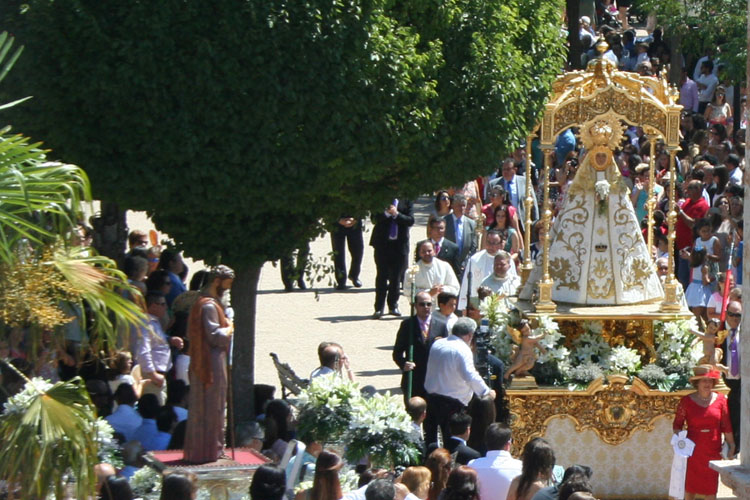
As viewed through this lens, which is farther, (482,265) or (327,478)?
(482,265)

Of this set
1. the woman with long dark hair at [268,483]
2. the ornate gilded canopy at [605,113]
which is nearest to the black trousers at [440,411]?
the ornate gilded canopy at [605,113]

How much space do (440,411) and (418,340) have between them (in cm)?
98

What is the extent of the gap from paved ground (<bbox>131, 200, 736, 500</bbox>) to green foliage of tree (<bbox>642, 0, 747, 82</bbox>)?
6.11m

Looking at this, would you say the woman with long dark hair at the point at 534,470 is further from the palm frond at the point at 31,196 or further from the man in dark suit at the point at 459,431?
the palm frond at the point at 31,196

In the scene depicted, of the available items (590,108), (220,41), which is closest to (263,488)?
(220,41)

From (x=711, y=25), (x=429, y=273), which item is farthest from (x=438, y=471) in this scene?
(x=711, y=25)

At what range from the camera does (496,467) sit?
36.3 ft

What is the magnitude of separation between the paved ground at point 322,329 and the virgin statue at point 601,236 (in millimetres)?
2681

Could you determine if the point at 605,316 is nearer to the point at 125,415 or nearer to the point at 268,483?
the point at 125,415

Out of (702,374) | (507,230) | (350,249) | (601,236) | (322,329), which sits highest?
(507,230)

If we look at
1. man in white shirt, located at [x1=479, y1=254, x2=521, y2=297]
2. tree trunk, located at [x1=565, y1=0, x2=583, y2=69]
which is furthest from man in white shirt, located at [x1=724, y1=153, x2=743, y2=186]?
tree trunk, located at [x1=565, y1=0, x2=583, y2=69]

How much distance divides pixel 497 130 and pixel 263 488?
16.2 ft

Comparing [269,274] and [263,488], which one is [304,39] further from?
[269,274]

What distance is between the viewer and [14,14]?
41.4 ft
